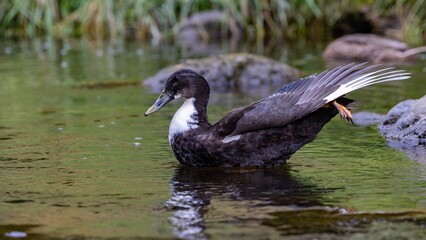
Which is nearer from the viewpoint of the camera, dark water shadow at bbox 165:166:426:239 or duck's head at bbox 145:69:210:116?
dark water shadow at bbox 165:166:426:239

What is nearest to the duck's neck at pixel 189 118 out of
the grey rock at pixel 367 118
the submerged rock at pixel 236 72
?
the grey rock at pixel 367 118

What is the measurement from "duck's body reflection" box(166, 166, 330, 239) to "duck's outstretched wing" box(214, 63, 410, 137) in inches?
13.9

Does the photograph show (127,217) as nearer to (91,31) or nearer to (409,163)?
(409,163)

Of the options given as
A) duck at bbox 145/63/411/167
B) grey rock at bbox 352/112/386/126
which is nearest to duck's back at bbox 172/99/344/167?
duck at bbox 145/63/411/167

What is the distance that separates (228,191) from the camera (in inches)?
243

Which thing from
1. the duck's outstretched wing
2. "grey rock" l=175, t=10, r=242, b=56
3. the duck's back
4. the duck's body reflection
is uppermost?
the duck's outstretched wing

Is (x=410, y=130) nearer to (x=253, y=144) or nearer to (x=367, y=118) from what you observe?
(x=367, y=118)

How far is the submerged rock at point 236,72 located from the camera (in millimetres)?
12773

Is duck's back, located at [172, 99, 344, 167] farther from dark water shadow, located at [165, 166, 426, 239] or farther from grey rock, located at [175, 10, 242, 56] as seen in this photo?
grey rock, located at [175, 10, 242, 56]

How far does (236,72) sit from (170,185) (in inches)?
262

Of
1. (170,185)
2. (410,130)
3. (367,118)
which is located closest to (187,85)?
(170,185)

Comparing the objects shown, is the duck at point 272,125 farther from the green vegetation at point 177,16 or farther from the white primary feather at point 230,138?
the green vegetation at point 177,16

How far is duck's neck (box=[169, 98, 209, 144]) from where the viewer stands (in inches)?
278

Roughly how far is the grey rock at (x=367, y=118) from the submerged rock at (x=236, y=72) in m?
3.18
